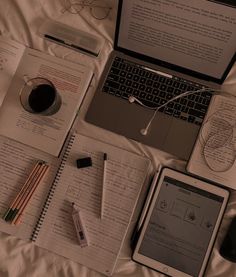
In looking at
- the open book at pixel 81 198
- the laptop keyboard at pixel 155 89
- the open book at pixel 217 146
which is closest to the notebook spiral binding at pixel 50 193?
the open book at pixel 81 198

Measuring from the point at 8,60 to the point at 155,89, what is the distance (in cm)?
34

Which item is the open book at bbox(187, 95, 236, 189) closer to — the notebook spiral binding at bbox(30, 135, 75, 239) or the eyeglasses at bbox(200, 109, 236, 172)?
Answer: the eyeglasses at bbox(200, 109, 236, 172)

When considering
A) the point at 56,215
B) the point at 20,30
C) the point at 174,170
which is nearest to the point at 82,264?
the point at 56,215

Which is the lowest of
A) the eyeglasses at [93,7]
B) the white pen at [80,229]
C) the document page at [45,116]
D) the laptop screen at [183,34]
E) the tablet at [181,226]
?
the white pen at [80,229]

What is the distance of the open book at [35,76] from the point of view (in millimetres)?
854

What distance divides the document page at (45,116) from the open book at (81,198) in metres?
0.03

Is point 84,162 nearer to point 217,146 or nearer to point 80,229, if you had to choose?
point 80,229

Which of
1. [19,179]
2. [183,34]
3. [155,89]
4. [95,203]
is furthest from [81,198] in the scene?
[183,34]

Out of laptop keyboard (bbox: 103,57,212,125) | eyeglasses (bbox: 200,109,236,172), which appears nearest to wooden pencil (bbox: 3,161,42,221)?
laptop keyboard (bbox: 103,57,212,125)

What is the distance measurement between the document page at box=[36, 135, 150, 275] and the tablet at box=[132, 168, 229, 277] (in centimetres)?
5

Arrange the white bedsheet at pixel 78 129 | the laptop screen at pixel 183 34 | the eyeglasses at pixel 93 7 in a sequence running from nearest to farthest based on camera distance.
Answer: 1. the laptop screen at pixel 183 34
2. the white bedsheet at pixel 78 129
3. the eyeglasses at pixel 93 7

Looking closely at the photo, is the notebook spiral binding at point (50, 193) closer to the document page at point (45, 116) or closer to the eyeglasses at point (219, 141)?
the document page at point (45, 116)

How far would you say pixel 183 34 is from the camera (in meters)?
0.76

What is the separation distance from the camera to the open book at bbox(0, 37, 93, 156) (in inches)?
33.6
